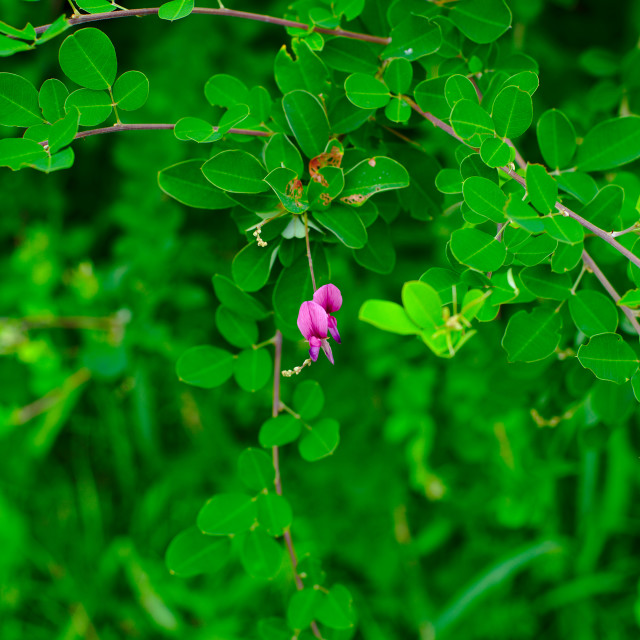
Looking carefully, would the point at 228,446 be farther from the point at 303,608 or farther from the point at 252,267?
the point at 252,267

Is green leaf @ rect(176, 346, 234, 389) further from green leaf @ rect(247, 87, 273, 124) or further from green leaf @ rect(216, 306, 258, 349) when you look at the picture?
green leaf @ rect(247, 87, 273, 124)

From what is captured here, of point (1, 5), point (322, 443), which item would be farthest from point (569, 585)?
point (1, 5)

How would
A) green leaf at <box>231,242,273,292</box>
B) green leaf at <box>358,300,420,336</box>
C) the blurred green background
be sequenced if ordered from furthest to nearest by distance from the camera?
the blurred green background → green leaf at <box>231,242,273,292</box> → green leaf at <box>358,300,420,336</box>

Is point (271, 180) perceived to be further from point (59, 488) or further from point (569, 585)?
point (59, 488)

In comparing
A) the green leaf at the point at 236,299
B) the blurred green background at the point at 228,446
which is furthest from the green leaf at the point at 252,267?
the blurred green background at the point at 228,446

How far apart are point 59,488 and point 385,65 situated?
166cm

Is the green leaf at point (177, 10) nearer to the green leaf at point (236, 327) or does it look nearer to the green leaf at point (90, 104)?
the green leaf at point (90, 104)

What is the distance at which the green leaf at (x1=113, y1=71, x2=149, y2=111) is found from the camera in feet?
1.98

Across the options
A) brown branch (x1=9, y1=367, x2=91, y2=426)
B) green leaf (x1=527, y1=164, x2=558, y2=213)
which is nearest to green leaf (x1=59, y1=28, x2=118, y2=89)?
green leaf (x1=527, y1=164, x2=558, y2=213)

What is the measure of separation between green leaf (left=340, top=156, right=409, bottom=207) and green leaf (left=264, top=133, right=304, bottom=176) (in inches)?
2.3

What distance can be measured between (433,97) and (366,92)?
8 centimetres

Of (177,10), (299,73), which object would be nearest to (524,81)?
(299,73)

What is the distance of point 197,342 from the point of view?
60.8 inches

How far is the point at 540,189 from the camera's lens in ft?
1.67
